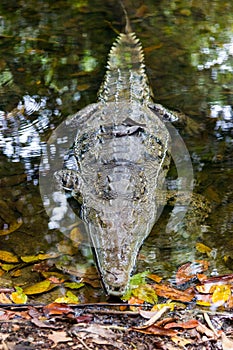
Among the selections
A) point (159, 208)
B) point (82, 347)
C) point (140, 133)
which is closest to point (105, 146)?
point (140, 133)

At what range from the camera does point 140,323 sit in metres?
2.80

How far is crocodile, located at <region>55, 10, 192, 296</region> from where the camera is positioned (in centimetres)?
342

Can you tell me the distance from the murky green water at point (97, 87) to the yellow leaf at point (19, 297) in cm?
20

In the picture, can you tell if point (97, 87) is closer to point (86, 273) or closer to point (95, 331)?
point (86, 273)

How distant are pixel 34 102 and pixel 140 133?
1456 millimetres

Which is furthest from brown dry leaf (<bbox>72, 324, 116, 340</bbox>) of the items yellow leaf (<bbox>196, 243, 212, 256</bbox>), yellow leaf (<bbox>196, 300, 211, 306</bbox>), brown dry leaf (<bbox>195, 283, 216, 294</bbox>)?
yellow leaf (<bbox>196, 243, 212, 256</bbox>)

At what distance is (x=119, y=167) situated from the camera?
4129mm

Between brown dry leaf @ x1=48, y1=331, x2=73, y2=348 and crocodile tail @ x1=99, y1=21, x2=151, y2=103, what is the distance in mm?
2912

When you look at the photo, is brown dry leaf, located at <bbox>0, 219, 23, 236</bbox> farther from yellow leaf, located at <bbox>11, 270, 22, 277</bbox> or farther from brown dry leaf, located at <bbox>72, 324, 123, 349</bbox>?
brown dry leaf, located at <bbox>72, 324, 123, 349</bbox>

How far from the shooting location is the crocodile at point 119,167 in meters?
3.42

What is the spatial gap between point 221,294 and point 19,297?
52.7 inches

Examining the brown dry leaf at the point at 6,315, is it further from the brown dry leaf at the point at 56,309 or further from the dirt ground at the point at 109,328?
the brown dry leaf at the point at 56,309

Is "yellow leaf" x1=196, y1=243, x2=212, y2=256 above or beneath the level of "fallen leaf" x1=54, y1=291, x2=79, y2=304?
beneath

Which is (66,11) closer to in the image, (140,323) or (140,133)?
(140,133)
